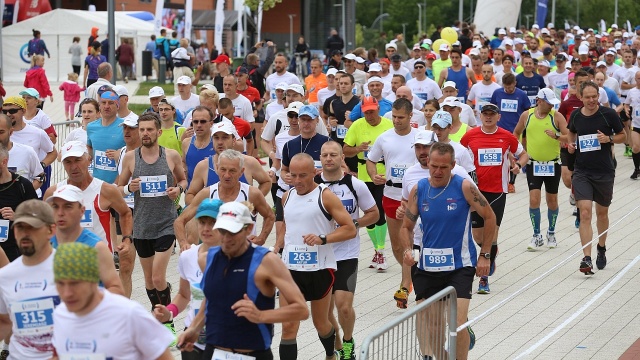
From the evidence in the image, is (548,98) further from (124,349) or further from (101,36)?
(101,36)

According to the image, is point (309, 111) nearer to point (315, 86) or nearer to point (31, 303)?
point (31, 303)

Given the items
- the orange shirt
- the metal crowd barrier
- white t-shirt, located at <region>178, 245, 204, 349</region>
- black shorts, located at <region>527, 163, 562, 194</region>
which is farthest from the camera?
the orange shirt

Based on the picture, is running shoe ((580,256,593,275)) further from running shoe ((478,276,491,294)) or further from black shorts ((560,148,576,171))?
running shoe ((478,276,491,294))

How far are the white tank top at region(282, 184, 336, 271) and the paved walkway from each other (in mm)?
1161

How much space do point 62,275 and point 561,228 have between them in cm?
1263

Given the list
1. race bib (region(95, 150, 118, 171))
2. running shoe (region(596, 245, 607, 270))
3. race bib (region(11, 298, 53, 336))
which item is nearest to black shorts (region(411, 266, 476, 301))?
race bib (region(11, 298, 53, 336))

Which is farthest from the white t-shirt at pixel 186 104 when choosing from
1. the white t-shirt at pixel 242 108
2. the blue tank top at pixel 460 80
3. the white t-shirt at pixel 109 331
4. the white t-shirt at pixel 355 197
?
the white t-shirt at pixel 109 331

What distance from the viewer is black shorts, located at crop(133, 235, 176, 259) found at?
10.9 meters

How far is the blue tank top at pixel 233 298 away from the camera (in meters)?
6.63

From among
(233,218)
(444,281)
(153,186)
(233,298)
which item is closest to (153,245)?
(153,186)

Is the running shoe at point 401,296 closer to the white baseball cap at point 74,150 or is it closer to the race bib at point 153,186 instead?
the race bib at point 153,186

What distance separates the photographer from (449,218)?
29.8 ft

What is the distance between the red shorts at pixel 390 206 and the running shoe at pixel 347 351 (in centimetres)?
283

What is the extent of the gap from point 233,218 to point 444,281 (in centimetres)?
302
